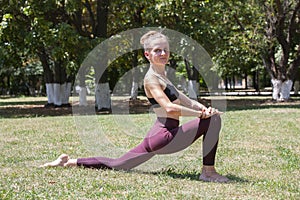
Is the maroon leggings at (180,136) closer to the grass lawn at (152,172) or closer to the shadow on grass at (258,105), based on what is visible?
the grass lawn at (152,172)

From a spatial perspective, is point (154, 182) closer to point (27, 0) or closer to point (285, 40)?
point (27, 0)

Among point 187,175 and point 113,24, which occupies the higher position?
point 113,24

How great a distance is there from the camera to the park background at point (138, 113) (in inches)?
193

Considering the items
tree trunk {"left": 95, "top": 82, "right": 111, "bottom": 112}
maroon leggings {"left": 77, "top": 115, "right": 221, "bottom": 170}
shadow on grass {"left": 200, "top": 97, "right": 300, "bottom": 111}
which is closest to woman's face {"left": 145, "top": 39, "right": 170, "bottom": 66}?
maroon leggings {"left": 77, "top": 115, "right": 221, "bottom": 170}

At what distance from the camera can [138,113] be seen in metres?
18.3

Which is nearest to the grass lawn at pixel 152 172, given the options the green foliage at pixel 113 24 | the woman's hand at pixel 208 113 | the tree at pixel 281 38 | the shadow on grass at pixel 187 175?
the shadow on grass at pixel 187 175

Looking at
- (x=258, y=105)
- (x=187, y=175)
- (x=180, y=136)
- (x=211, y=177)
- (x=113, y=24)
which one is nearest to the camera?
(x=180, y=136)

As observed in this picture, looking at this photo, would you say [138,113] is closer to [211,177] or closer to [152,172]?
[152,172]

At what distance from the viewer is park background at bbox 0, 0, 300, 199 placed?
16.1 ft

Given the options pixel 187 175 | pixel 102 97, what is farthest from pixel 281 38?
pixel 187 175

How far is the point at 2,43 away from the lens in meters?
17.5

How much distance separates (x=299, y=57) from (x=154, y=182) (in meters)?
21.2

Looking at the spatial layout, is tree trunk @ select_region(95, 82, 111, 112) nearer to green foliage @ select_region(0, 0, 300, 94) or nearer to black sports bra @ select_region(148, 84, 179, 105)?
green foliage @ select_region(0, 0, 300, 94)

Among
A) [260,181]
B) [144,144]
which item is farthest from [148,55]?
[260,181]
